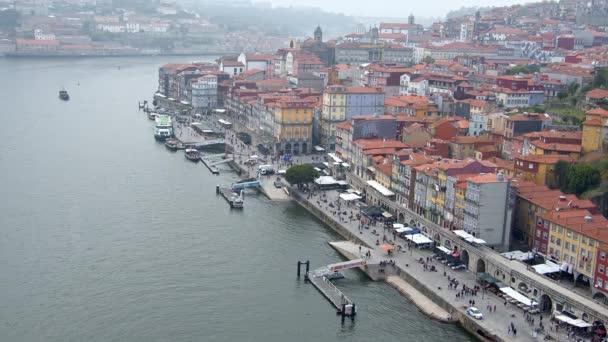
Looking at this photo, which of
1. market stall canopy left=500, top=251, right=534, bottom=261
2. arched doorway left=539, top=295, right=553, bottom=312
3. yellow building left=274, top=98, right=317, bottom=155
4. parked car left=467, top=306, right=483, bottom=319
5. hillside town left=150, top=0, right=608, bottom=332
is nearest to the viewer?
parked car left=467, top=306, right=483, bottom=319

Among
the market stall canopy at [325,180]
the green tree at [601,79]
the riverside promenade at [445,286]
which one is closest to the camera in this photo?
the riverside promenade at [445,286]

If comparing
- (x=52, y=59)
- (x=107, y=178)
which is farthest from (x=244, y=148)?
(x=52, y=59)

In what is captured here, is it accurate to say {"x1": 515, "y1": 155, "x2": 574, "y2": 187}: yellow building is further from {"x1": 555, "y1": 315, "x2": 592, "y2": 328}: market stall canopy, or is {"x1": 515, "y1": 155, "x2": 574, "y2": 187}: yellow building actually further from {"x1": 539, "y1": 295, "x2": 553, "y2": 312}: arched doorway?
{"x1": 555, "y1": 315, "x2": 592, "y2": 328}: market stall canopy

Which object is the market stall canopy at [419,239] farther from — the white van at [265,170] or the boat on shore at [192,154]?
the boat on shore at [192,154]

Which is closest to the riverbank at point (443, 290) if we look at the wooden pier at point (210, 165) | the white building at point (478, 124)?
the white building at point (478, 124)

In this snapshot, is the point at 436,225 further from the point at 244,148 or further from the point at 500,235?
the point at 244,148

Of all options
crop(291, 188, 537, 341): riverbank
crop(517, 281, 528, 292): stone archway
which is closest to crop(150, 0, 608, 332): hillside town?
crop(517, 281, 528, 292): stone archway

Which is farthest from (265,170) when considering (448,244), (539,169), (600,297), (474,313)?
(600,297)
